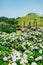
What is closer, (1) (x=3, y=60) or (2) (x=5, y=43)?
(1) (x=3, y=60)

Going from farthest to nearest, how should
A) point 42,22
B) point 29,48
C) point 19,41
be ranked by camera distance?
1. point 42,22
2. point 19,41
3. point 29,48

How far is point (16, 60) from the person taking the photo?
919 centimetres

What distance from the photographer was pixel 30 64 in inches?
365

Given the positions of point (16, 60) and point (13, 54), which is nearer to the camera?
point (16, 60)

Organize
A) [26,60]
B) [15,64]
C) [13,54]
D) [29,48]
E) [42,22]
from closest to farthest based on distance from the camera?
[15,64] → [26,60] → [13,54] → [29,48] → [42,22]

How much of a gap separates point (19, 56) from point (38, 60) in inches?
32.2

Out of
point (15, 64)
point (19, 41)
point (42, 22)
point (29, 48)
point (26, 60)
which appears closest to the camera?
point (15, 64)

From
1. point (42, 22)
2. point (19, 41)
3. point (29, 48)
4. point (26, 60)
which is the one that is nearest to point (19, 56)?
point (26, 60)

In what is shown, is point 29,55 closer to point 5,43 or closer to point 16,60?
point 16,60

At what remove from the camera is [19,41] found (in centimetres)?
1353

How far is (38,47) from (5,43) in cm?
177

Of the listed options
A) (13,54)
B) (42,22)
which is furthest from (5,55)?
(42,22)

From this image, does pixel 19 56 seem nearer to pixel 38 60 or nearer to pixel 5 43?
pixel 38 60

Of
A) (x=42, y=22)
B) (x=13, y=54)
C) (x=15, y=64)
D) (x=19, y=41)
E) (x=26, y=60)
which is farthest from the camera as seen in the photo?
(x=42, y=22)
